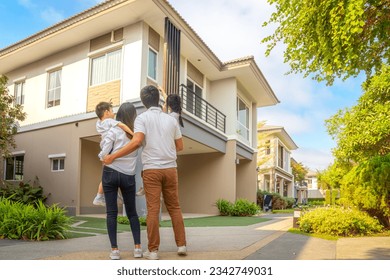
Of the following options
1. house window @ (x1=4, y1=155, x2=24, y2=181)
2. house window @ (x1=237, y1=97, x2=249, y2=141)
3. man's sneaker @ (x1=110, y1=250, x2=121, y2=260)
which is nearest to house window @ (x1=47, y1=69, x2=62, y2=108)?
house window @ (x1=4, y1=155, x2=24, y2=181)

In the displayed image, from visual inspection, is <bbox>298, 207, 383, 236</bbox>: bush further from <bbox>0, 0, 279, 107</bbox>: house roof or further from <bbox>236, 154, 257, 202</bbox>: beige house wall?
<bbox>236, 154, 257, 202</bbox>: beige house wall

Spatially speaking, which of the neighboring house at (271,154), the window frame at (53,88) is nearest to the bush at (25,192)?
the window frame at (53,88)

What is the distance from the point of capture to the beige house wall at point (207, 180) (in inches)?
518

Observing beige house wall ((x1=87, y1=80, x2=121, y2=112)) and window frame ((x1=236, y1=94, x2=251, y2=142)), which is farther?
window frame ((x1=236, y1=94, x2=251, y2=142))

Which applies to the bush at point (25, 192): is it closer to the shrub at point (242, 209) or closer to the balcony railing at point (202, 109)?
the balcony railing at point (202, 109)

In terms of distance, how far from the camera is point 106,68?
9766 mm

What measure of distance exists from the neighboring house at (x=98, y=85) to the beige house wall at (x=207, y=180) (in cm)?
4

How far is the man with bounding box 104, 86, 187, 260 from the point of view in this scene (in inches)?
119

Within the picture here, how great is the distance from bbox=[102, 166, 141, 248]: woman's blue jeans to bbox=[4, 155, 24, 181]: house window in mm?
9167

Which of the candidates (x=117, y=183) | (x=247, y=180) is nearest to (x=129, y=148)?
(x=117, y=183)

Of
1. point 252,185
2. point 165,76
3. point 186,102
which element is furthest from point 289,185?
point 165,76

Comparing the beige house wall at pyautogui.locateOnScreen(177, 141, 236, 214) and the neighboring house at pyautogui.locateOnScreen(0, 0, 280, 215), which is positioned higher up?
the neighboring house at pyautogui.locateOnScreen(0, 0, 280, 215)

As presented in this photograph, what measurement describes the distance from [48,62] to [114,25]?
318 centimetres
